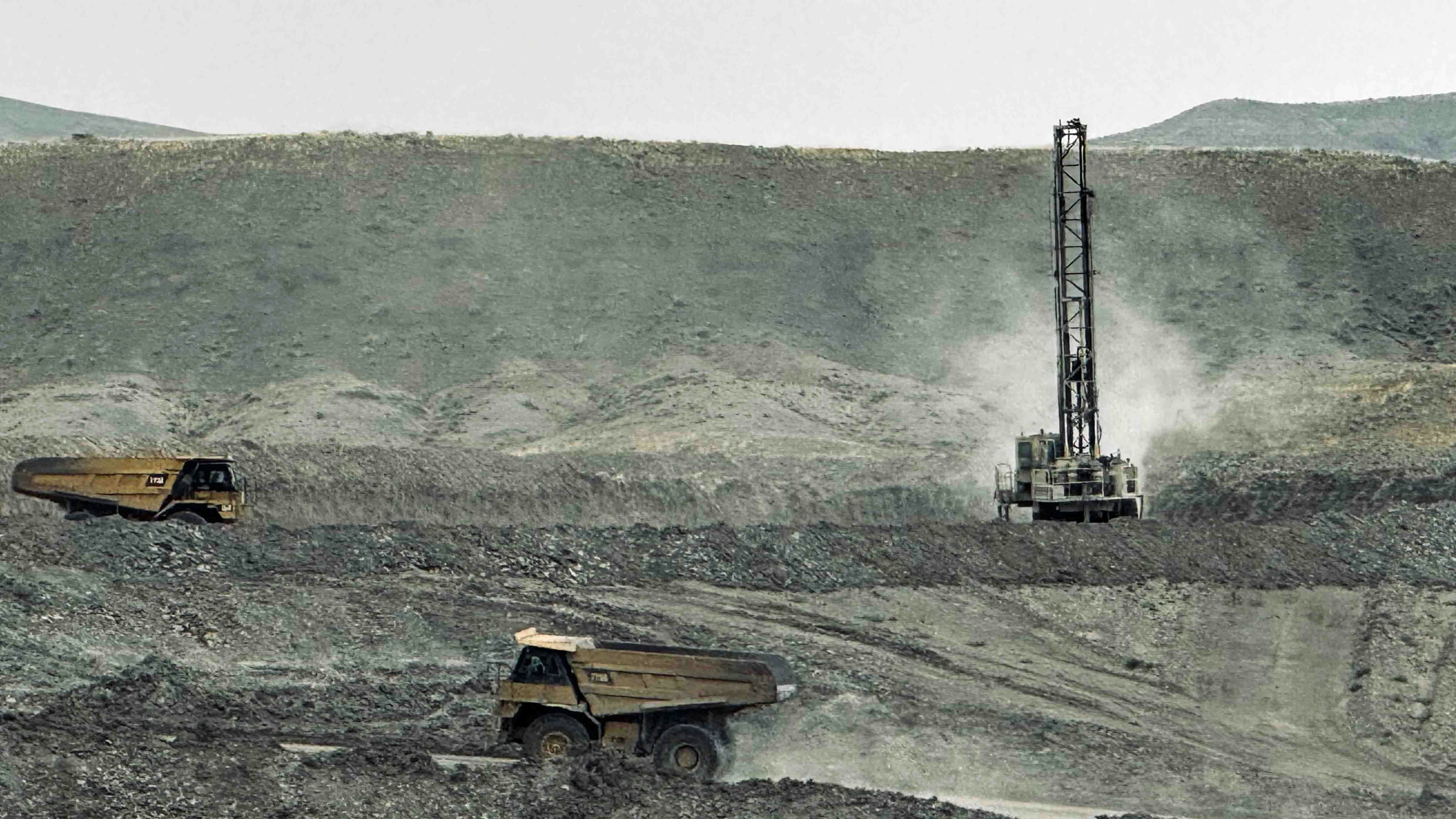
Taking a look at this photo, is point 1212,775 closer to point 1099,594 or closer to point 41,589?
point 1099,594

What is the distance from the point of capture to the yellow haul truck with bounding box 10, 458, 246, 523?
3541 centimetres

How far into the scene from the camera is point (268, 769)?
2012 centimetres

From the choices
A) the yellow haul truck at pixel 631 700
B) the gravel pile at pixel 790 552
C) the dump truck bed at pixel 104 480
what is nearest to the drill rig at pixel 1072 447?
the gravel pile at pixel 790 552

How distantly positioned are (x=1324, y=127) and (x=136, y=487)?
353ft

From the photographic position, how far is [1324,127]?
127312mm

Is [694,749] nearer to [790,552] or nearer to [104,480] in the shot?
[790,552]

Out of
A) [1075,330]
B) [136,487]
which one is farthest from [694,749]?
[1075,330]

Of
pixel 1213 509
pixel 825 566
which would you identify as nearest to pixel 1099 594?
pixel 825 566

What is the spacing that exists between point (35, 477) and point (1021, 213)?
1727 inches

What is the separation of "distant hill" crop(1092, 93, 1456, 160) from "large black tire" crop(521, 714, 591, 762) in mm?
101493

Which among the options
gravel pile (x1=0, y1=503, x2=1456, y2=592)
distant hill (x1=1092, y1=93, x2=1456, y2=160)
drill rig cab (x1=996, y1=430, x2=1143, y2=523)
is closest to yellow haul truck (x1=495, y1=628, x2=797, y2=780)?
gravel pile (x1=0, y1=503, x2=1456, y2=592)

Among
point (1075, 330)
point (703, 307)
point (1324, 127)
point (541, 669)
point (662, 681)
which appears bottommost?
point (662, 681)

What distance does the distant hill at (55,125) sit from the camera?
138 meters

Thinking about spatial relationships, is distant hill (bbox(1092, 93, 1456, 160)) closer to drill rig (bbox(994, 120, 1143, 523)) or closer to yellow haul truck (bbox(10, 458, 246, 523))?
drill rig (bbox(994, 120, 1143, 523))
